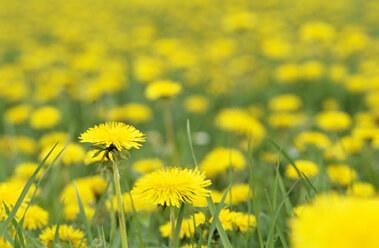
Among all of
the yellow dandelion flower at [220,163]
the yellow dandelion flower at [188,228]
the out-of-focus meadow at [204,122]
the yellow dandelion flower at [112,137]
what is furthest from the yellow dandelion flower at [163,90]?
the yellow dandelion flower at [112,137]

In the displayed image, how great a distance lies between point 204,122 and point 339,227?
2.78 metres

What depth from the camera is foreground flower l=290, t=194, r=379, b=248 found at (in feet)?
1.22

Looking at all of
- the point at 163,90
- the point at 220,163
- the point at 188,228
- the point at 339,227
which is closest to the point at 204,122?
the point at 163,90

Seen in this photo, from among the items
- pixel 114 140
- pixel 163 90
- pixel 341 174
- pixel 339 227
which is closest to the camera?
pixel 339 227

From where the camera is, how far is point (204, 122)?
316 cm

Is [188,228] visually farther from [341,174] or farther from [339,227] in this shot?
[341,174]

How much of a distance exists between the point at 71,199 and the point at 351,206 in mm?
1172

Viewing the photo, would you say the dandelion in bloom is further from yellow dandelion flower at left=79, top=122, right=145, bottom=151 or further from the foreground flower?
the foreground flower

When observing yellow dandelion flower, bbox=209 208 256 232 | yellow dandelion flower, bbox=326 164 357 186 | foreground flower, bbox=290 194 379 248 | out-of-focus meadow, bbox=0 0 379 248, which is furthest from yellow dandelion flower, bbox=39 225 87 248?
yellow dandelion flower, bbox=326 164 357 186

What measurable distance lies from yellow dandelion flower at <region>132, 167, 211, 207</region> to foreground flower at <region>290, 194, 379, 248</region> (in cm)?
39

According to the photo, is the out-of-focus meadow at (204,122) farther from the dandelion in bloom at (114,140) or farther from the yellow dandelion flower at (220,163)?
the dandelion in bloom at (114,140)

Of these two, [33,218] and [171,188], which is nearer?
[171,188]

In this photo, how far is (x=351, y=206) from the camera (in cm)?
41

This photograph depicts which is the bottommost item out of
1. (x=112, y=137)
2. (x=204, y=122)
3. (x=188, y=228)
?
(x=188, y=228)
